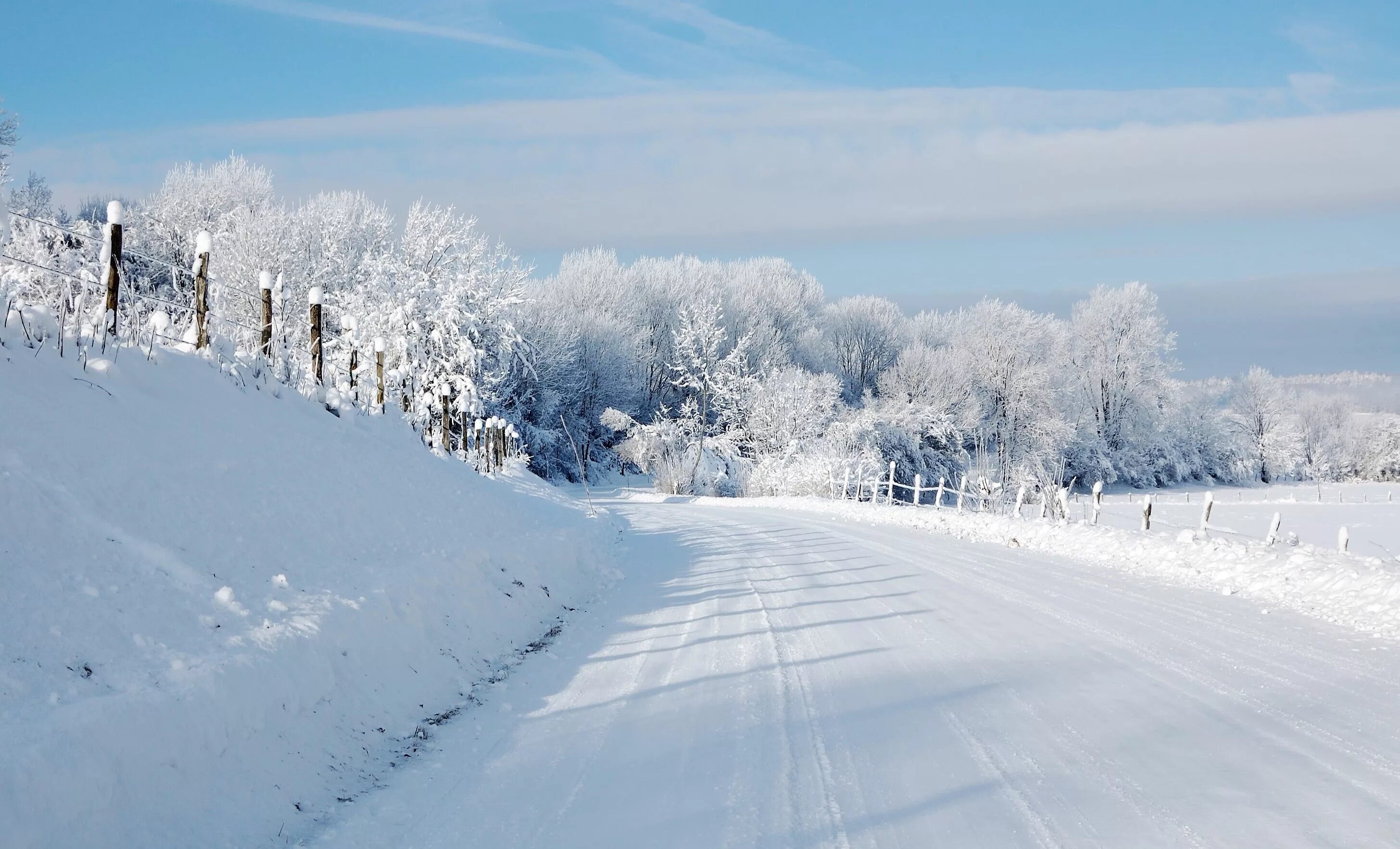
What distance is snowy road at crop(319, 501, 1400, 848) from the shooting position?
12.3 ft

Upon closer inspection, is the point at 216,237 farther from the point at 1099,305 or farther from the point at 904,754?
the point at 1099,305

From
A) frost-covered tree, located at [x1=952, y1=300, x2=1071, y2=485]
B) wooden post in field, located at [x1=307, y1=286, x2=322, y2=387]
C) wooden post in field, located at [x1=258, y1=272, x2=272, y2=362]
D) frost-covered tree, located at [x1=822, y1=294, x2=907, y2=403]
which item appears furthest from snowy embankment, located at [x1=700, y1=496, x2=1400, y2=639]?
frost-covered tree, located at [x1=822, y1=294, x2=907, y2=403]

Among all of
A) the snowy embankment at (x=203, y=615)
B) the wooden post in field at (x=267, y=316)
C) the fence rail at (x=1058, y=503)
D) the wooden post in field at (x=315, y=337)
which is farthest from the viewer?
the fence rail at (x=1058, y=503)

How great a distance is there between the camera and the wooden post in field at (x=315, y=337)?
11.2 meters

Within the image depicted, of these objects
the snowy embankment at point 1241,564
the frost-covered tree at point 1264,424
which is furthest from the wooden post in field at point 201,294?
the frost-covered tree at point 1264,424

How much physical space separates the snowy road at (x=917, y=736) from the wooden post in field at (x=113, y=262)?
15.4 ft

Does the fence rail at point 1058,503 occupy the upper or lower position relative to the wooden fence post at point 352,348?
lower

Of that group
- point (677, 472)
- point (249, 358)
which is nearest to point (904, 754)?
point (249, 358)

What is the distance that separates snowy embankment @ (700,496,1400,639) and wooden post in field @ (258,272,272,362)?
11942 millimetres

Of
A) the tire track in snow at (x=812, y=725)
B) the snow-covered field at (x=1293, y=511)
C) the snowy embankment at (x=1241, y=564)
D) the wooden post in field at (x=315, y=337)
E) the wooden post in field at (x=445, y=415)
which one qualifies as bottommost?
the snow-covered field at (x=1293, y=511)

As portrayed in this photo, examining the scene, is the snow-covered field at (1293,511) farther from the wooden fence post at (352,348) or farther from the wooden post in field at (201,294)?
the wooden post in field at (201,294)

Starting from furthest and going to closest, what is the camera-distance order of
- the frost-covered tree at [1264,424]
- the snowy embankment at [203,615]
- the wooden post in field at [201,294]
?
1. the frost-covered tree at [1264,424]
2. the wooden post in field at [201,294]
3. the snowy embankment at [203,615]

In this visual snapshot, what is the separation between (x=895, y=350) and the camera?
189 ft

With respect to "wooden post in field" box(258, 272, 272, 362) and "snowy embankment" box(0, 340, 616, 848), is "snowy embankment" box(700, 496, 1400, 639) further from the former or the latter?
"wooden post in field" box(258, 272, 272, 362)
